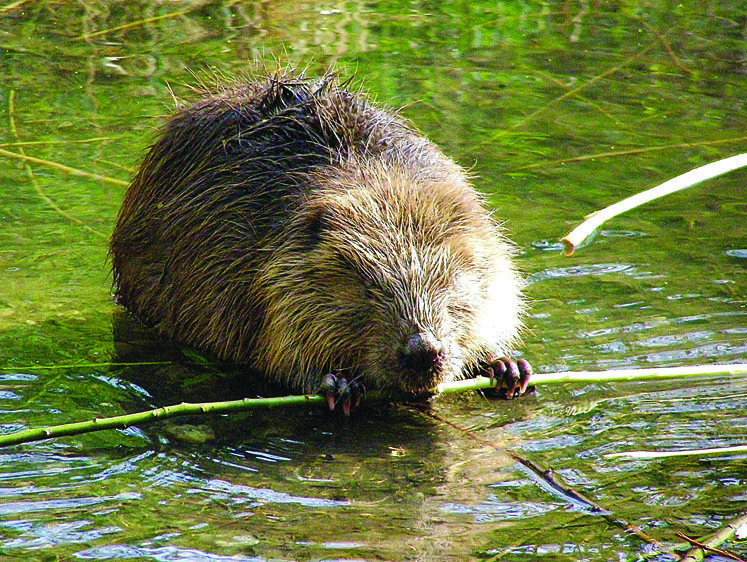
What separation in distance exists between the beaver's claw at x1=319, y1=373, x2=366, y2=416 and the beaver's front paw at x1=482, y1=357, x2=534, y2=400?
407 mm

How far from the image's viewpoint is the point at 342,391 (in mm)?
3217

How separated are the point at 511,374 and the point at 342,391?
1.69ft

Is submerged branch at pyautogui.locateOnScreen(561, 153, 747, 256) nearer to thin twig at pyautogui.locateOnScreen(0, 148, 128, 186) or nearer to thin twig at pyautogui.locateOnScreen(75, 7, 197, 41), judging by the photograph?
thin twig at pyautogui.locateOnScreen(0, 148, 128, 186)

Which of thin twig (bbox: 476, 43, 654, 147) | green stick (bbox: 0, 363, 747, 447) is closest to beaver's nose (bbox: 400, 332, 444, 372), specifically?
green stick (bbox: 0, 363, 747, 447)

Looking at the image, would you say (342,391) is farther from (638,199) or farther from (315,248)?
(638,199)

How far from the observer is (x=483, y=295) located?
3375mm

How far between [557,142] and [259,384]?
2.50 meters

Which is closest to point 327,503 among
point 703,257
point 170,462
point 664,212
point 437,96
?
point 170,462

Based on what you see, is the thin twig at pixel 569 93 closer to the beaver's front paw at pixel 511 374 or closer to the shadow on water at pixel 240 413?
the shadow on water at pixel 240 413

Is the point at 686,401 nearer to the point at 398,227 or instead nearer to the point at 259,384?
the point at 398,227

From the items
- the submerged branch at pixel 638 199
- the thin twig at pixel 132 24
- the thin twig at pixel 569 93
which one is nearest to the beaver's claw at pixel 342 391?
the submerged branch at pixel 638 199

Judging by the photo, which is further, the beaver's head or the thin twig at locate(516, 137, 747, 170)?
the thin twig at locate(516, 137, 747, 170)

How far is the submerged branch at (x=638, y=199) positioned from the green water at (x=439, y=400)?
902 mm

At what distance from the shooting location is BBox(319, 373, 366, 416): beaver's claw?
3229 millimetres
